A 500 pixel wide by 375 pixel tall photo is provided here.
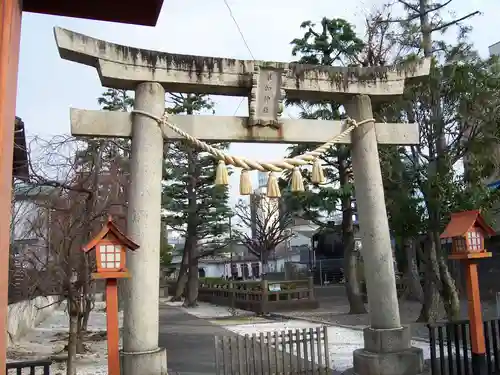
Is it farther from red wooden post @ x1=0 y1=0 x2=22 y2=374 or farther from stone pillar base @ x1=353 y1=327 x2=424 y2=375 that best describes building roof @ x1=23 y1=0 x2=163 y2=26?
stone pillar base @ x1=353 y1=327 x2=424 y2=375

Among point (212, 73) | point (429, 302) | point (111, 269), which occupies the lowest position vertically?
point (429, 302)

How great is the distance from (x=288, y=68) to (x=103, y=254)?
457cm

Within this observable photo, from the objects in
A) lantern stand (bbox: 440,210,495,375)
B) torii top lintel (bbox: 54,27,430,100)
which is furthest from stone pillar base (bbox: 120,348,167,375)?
lantern stand (bbox: 440,210,495,375)

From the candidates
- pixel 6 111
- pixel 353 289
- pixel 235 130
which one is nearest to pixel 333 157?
pixel 353 289

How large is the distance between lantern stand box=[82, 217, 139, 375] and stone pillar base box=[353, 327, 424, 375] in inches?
169

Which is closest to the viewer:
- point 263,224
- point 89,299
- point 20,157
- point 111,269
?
point 111,269

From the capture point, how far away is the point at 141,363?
657 cm

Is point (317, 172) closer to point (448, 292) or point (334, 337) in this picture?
point (448, 292)

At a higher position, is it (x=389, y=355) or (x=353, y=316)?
(x=389, y=355)

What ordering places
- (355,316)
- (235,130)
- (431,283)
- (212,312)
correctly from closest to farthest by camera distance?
(235,130) < (431,283) < (355,316) < (212,312)

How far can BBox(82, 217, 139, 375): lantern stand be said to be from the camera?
5531 mm

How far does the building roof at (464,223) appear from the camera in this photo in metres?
7.04

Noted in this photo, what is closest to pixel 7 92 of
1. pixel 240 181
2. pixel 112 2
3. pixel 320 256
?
pixel 112 2

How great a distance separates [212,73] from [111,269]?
377 centimetres
